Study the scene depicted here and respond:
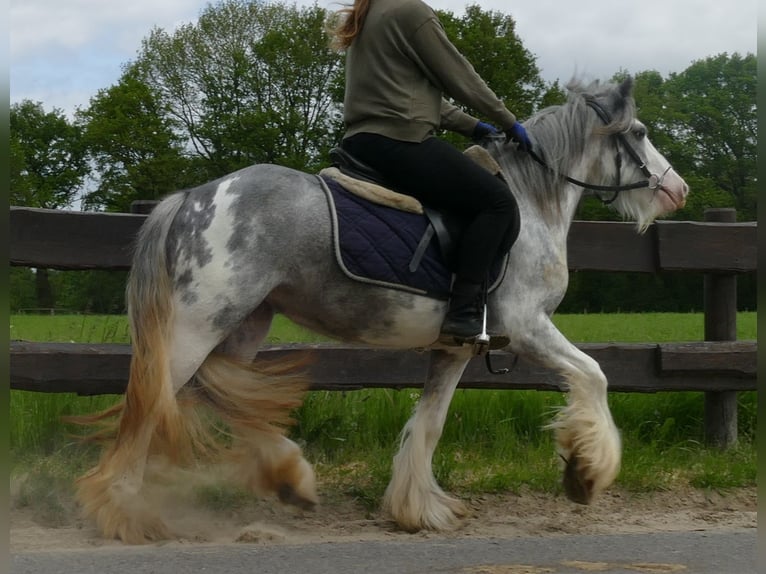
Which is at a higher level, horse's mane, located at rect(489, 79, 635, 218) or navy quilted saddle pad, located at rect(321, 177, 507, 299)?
horse's mane, located at rect(489, 79, 635, 218)

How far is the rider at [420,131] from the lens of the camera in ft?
16.1

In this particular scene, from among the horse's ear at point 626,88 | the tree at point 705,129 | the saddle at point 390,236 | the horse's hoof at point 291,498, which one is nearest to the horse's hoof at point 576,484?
the saddle at point 390,236

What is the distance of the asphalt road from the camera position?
4.20 meters

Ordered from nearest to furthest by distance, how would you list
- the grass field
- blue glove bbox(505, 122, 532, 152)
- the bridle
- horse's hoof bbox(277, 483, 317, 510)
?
horse's hoof bbox(277, 483, 317, 510) < blue glove bbox(505, 122, 532, 152) < the bridle < the grass field

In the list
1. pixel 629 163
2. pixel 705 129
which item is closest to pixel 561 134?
pixel 629 163

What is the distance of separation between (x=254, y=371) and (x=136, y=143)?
45.9 metres

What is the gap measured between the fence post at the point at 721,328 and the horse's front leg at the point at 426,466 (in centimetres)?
248

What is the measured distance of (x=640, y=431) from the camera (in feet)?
23.5

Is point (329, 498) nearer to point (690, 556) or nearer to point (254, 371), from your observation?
point (254, 371)

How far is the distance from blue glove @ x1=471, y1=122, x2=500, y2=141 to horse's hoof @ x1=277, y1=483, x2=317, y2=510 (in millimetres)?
2298

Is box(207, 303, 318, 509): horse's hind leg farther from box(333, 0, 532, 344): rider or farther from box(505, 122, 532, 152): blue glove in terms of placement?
box(505, 122, 532, 152): blue glove

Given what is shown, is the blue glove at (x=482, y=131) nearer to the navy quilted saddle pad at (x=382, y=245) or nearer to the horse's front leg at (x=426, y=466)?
the navy quilted saddle pad at (x=382, y=245)

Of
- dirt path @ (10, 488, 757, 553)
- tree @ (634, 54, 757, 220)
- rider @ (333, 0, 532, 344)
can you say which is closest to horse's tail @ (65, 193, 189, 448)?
dirt path @ (10, 488, 757, 553)

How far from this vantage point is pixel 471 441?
6.71 metres
